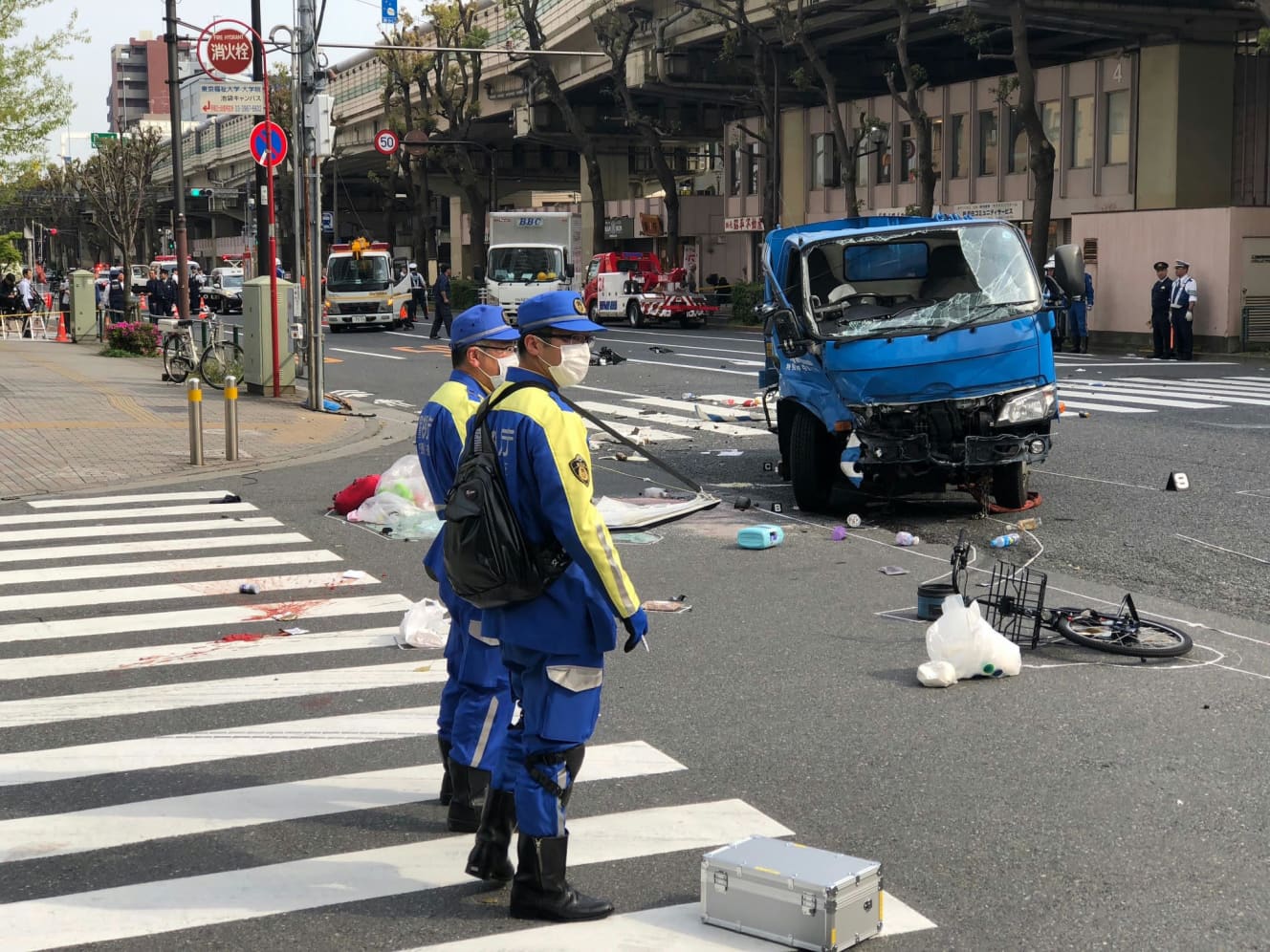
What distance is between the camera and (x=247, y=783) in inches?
241

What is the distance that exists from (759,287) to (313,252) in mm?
28158

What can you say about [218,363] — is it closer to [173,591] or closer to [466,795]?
[173,591]

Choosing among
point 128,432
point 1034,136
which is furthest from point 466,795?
point 1034,136

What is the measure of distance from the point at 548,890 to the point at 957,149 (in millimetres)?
48989

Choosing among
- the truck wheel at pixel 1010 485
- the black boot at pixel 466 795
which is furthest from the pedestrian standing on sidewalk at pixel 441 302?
the black boot at pixel 466 795

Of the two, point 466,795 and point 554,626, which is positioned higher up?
point 554,626

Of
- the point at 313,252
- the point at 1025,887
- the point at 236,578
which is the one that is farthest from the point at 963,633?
the point at 313,252

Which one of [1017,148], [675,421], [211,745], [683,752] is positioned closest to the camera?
[683,752]

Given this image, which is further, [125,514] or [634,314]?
[634,314]

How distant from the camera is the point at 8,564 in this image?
1113 cm

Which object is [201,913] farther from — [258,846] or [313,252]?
[313,252]

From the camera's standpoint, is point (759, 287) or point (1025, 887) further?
point (759, 287)

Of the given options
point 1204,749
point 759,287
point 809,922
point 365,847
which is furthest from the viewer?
point 759,287

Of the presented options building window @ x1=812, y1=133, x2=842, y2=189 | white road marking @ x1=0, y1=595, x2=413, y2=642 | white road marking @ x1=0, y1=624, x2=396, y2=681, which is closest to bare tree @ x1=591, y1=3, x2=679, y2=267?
building window @ x1=812, y1=133, x2=842, y2=189
